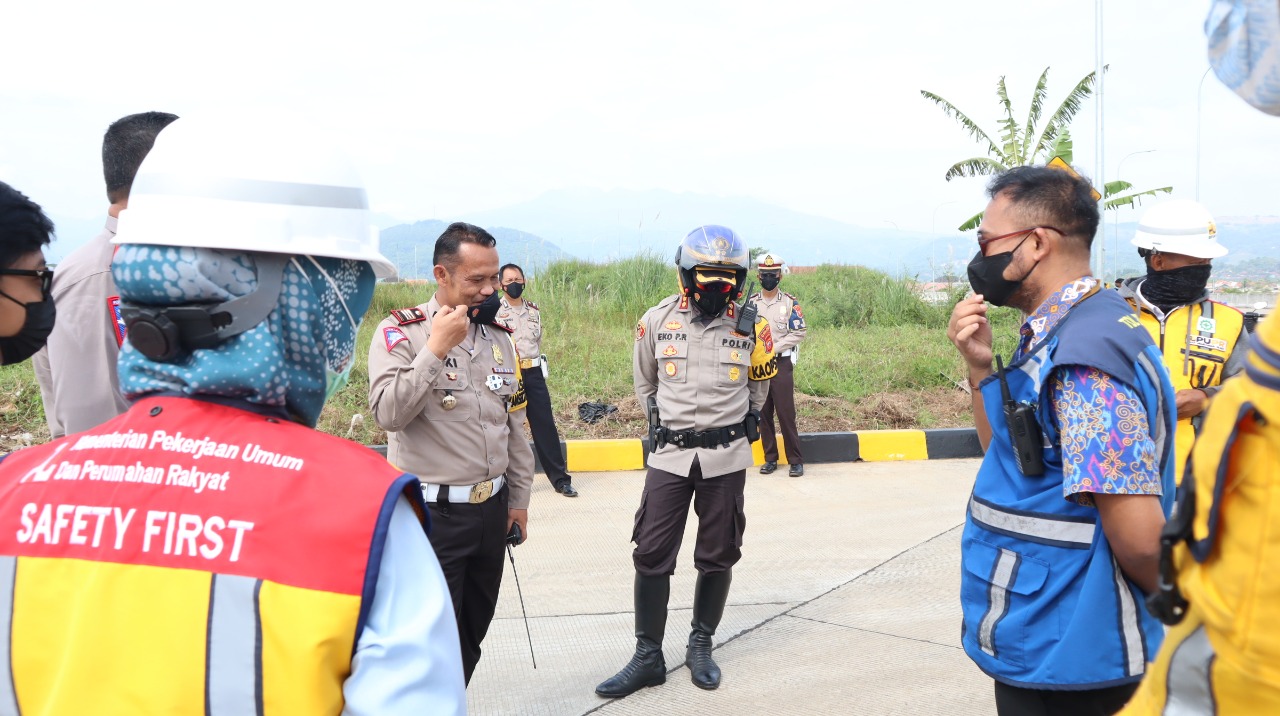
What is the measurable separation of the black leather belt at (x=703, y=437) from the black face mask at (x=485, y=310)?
3.46 feet

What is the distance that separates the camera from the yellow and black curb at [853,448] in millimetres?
8148

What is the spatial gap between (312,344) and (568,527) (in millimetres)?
5196

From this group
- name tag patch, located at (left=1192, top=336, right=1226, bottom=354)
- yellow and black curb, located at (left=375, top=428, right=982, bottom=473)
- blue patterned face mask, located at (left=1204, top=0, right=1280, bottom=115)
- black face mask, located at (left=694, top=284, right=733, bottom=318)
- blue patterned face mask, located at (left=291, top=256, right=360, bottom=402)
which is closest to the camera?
blue patterned face mask, located at (left=1204, top=0, right=1280, bottom=115)

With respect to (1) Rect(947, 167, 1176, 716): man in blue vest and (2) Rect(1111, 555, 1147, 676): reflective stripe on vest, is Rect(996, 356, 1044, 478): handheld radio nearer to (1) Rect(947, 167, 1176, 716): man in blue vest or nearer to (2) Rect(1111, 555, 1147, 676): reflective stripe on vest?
(1) Rect(947, 167, 1176, 716): man in blue vest

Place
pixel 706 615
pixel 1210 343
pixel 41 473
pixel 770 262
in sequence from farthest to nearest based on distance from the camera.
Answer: pixel 770 262 < pixel 706 615 < pixel 1210 343 < pixel 41 473

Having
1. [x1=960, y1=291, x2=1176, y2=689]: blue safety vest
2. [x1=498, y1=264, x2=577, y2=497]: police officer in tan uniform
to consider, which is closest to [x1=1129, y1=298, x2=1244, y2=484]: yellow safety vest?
[x1=960, y1=291, x2=1176, y2=689]: blue safety vest

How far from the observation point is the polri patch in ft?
11.0

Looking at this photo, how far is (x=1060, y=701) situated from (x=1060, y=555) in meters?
0.37

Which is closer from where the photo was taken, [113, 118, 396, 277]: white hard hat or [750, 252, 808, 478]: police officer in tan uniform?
[113, 118, 396, 277]: white hard hat

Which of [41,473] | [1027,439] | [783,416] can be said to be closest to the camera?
[41,473]

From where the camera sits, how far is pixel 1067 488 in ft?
6.63

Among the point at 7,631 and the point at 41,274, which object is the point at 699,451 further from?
the point at 7,631

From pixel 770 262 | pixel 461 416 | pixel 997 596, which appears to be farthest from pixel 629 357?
pixel 997 596

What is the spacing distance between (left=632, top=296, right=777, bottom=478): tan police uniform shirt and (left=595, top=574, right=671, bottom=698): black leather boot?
52cm
